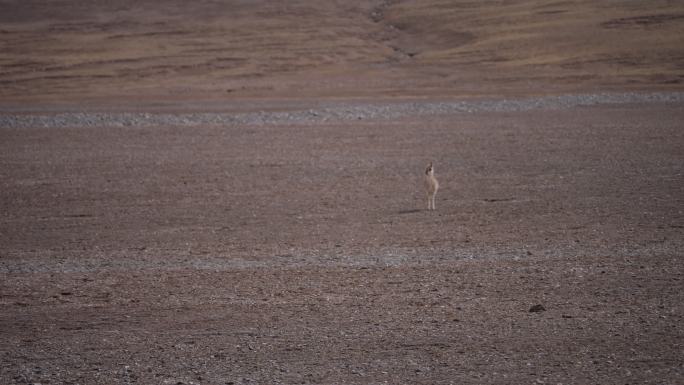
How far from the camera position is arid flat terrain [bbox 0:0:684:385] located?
7.92 m

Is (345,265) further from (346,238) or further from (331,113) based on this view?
(331,113)

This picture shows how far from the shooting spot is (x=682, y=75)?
44312 mm

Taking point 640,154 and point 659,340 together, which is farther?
point 640,154

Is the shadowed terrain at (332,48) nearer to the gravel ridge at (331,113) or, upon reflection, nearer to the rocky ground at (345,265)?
the gravel ridge at (331,113)

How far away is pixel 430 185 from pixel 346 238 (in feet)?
8.86

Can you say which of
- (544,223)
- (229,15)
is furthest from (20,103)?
(229,15)

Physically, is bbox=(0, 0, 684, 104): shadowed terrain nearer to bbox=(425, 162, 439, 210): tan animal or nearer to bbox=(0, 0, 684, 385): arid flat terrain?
bbox=(0, 0, 684, 385): arid flat terrain

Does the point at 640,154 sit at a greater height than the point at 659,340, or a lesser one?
lesser

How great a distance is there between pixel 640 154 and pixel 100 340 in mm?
16104

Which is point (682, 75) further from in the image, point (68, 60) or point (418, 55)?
point (68, 60)

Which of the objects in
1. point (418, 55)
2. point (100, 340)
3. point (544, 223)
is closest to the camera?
point (100, 340)

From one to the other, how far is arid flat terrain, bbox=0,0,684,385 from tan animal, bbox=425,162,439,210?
1.04 ft

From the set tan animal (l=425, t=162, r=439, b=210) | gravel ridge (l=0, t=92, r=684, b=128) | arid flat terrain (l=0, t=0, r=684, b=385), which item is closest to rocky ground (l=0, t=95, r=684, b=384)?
arid flat terrain (l=0, t=0, r=684, b=385)

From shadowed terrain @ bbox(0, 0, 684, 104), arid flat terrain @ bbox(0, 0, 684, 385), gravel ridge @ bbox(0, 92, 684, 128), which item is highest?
arid flat terrain @ bbox(0, 0, 684, 385)
